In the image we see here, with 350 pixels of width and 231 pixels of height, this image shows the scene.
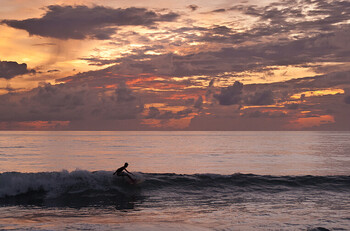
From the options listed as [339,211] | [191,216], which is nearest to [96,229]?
[191,216]

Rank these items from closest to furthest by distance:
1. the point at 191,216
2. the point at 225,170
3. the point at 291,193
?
the point at 191,216 < the point at 291,193 < the point at 225,170

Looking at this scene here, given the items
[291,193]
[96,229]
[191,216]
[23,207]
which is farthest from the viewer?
[291,193]

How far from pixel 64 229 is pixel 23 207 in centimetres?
739

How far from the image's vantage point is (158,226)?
14656 millimetres

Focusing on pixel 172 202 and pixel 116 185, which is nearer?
pixel 172 202

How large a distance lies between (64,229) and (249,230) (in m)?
7.89

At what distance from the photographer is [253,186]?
27.7 metres

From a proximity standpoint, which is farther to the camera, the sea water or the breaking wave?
the breaking wave

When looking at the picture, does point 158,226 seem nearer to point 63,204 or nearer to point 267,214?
point 267,214

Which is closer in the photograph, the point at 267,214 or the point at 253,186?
the point at 267,214

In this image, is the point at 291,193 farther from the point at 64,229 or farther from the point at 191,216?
the point at 64,229

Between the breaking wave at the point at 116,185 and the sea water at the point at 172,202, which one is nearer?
the sea water at the point at 172,202

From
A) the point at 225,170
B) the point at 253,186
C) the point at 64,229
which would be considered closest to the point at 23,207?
the point at 64,229

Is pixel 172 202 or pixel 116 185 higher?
pixel 116 185
